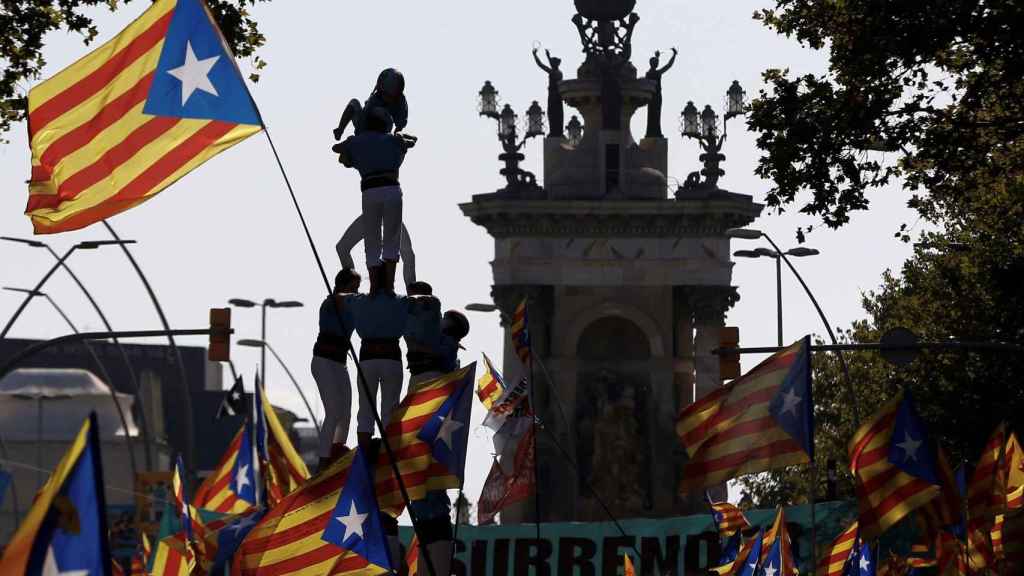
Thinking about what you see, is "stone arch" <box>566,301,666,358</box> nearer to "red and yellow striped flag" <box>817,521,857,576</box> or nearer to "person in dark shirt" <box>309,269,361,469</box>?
"red and yellow striped flag" <box>817,521,857,576</box>

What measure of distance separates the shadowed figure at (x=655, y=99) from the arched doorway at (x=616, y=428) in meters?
8.28

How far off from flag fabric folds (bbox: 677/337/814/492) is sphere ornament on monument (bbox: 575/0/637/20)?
7040 centimetres

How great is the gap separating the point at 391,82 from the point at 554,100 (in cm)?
7968

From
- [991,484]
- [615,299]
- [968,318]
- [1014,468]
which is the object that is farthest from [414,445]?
[615,299]

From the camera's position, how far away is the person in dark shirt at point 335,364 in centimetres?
2647

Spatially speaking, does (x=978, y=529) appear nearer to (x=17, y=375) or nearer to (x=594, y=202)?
(x=594, y=202)

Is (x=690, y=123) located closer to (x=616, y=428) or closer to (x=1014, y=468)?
(x=616, y=428)

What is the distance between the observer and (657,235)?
4045 inches

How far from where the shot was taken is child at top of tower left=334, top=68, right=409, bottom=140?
87.5ft

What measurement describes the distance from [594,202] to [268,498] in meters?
65.5

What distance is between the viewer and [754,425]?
33.7m

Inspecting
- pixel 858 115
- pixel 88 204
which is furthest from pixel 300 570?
pixel 858 115

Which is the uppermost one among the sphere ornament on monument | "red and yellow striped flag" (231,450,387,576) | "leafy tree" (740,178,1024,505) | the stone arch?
the sphere ornament on monument

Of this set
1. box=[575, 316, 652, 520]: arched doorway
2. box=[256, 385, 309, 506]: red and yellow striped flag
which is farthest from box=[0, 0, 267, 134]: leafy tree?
box=[575, 316, 652, 520]: arched doorway
